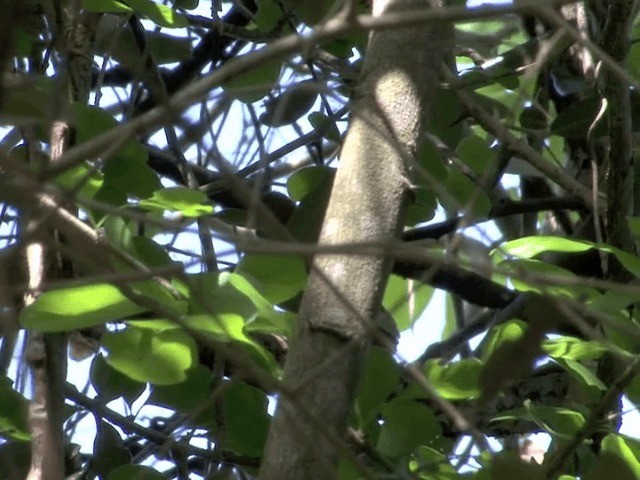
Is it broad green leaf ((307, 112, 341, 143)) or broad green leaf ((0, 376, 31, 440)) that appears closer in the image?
broad green leaf ((0, 376, 31, 440))

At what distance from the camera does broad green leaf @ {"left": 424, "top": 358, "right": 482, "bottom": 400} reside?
0.93 metres

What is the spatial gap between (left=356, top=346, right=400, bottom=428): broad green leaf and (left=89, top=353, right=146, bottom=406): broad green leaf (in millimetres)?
219

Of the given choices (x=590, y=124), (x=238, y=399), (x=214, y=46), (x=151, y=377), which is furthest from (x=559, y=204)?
(x=151, y=377)

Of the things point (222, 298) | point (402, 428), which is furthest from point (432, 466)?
point (222, 298)

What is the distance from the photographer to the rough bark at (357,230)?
780 mm

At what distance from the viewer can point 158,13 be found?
1.09 metres

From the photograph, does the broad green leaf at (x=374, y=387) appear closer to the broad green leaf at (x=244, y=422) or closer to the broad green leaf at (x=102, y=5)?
the broad green leaf at (x=244, y=422)

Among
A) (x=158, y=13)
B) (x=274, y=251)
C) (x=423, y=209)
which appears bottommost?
(x=274, y=251)

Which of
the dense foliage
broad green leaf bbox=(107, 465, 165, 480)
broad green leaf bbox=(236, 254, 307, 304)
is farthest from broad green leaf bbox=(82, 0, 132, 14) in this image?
broad green leaf bbox=(107, 465, 165, 480)

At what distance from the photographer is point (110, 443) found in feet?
3.60

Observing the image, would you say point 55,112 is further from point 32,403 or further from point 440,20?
point 32,403

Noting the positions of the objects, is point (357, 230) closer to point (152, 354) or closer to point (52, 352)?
point (152, 354)

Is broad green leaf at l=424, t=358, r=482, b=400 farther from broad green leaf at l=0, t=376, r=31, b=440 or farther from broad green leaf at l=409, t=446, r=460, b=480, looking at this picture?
broad green leaf at l=0, t=376, r=31, b=440

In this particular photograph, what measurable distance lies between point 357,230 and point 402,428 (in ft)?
0.69
